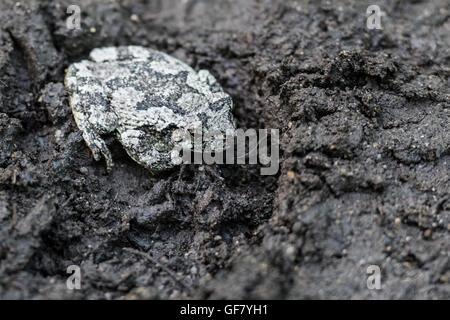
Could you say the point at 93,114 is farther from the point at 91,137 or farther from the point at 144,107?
the point at 144,107

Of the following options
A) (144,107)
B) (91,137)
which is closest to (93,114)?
(91,137)

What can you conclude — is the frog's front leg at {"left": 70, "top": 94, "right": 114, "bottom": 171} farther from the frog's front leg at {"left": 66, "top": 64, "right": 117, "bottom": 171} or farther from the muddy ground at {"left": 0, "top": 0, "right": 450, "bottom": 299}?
the muddy ground at {"left": 0, "top": 0, "right": 450, "bottom": 299}

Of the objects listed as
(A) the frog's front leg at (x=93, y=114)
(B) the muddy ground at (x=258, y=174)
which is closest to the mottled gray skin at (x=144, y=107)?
(A) the frog's front leg at (x=93, y=114)

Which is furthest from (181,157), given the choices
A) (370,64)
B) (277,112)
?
(370,64)

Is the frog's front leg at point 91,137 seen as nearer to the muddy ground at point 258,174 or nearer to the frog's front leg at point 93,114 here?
the frog's front leg at point 93,114

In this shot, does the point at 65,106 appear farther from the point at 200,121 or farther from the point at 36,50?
the point at 200,121
